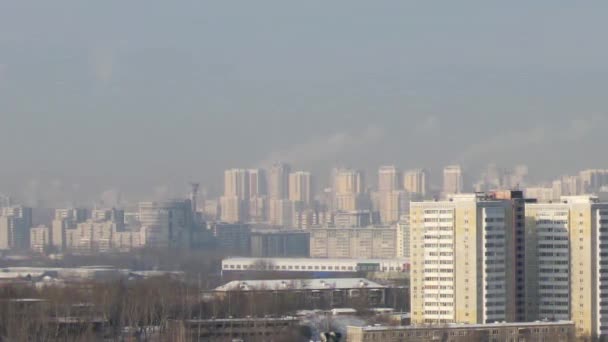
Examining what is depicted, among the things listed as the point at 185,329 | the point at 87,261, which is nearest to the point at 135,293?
the point at 185,329

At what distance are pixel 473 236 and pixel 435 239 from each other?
2.01 ft

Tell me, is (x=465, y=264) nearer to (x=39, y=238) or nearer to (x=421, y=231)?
(x=421, y=231)

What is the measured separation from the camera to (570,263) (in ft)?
83.8

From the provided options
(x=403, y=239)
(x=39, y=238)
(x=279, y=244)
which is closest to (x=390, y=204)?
(x=279, y=244)

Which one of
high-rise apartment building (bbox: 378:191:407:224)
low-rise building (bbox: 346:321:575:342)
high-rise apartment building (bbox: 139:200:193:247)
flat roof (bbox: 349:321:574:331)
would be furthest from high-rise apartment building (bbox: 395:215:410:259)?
low-rise building (bbox: 346:321:575:342)

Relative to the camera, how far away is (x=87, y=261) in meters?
50.8

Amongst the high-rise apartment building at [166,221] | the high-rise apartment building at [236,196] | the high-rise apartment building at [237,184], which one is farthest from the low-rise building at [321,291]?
the high-rise apartment building at [237,184]

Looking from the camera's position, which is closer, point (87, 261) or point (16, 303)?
point (16, 303)

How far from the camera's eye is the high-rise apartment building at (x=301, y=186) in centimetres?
7072

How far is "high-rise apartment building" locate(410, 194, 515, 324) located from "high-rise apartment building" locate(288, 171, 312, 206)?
44.9 meters

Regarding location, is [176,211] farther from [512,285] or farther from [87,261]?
[512,285]

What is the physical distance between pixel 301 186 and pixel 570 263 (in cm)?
4599

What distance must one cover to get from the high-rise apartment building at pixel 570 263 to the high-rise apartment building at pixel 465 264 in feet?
2.00

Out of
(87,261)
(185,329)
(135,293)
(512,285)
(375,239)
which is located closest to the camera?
(185,329)
